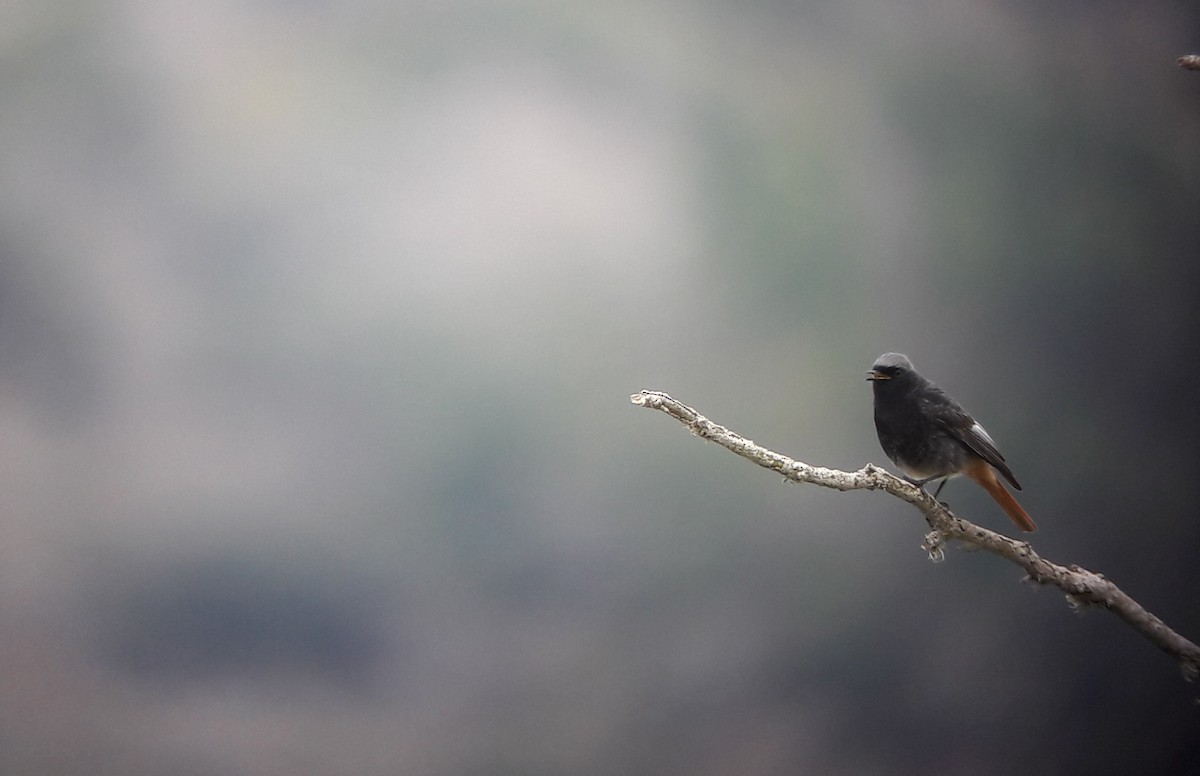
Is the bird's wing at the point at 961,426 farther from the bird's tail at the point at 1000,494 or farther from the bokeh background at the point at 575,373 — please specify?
the bokeh background at the point at 575,373

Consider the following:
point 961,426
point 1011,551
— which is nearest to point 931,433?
point 961,426

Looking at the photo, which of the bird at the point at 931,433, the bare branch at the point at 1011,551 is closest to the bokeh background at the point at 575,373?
the bird at the point at 931,433

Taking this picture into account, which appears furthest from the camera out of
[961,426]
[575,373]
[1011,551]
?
[575,373]

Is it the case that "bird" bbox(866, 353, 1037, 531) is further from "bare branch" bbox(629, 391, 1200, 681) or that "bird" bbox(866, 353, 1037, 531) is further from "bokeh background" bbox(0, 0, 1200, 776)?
"bokeh background" bbox(0, 0, 1200, 776)

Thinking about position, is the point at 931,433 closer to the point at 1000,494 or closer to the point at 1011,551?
the point at 1000,494

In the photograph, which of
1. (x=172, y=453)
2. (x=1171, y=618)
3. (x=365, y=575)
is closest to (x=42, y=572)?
(x=172, y=453)

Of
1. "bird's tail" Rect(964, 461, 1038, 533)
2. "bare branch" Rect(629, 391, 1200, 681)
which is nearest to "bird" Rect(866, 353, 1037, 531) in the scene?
"bird's tail" Rect(964, 461, 1038, 533)
